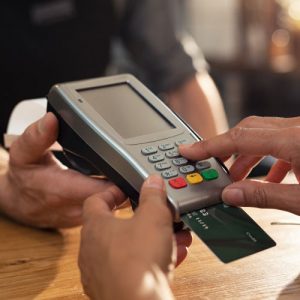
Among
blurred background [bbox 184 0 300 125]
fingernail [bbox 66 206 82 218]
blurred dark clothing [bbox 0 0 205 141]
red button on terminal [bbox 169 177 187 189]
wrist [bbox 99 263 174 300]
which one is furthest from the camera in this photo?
blurred background [bbox 184 0 300 125]

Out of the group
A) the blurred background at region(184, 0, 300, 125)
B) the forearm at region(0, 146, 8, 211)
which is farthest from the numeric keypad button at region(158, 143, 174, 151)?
the blurred background at region(184, 0, 300, 125)

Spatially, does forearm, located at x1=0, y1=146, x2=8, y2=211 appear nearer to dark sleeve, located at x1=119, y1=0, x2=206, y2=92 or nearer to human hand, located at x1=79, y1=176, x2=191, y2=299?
human hand, located at x1=79, y1=176, x2=191, y2=299

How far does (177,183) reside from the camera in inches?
20.2

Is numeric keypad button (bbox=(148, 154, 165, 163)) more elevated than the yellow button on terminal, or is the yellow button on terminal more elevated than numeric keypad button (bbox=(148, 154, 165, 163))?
numeric keypad button (bbox=(148, 154, 165, 163))

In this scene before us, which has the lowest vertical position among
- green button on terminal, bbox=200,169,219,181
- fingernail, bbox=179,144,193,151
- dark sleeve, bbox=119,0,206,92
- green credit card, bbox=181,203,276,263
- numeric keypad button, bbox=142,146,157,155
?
dark sleeve, bbox=119,0,206,92

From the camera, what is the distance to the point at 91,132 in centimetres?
56

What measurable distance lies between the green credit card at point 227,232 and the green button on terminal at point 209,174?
3 centimetres

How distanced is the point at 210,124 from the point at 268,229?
60cm

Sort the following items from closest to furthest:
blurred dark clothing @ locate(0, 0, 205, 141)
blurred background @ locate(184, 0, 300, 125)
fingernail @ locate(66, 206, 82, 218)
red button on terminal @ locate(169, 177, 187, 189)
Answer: red button on terminal @ locate(169, 177, 187, 189)
fingernail @ locate(66, 206, 82, 218)
blurred dark clothing @ locate(0, 0, 205, 141)
blurred background @ locate(184, 0, 300, 125)

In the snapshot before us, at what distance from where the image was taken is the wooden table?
0.51 metres

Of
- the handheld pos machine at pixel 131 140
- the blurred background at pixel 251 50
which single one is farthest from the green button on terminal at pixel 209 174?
the blurred background at pixel 251 50

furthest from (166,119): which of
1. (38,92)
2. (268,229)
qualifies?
(38,92)

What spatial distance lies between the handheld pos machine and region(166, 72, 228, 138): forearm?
0.58 meters

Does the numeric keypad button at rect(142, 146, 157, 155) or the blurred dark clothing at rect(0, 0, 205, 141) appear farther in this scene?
the blurred dark clothing at rect(0, 0, 205, 141)
